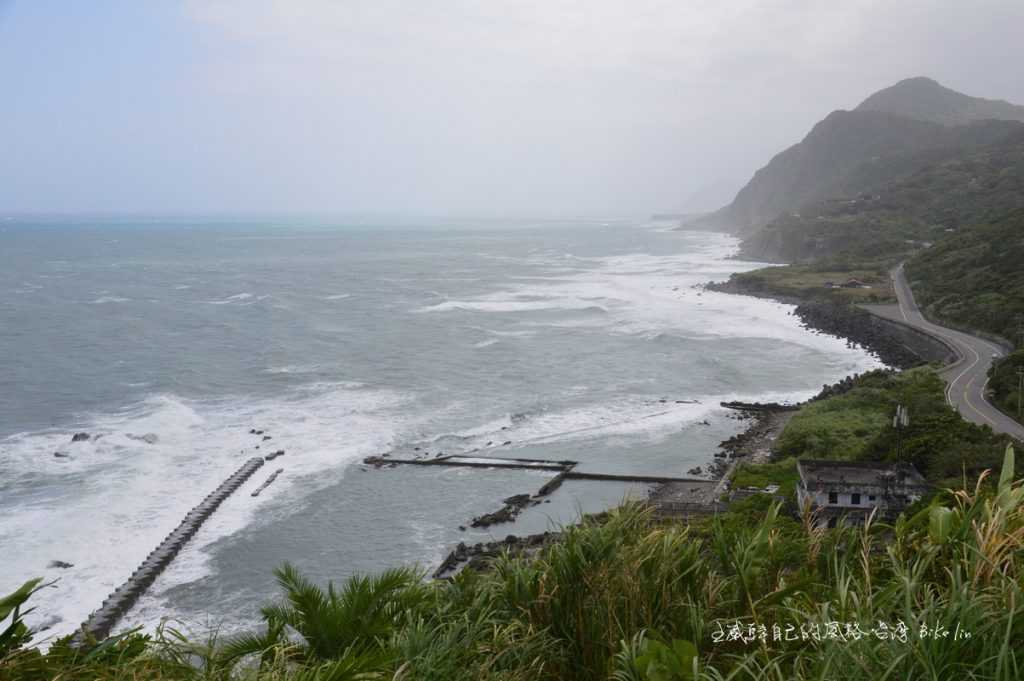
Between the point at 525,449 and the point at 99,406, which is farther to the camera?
the point at 99,406

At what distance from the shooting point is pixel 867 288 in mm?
76688

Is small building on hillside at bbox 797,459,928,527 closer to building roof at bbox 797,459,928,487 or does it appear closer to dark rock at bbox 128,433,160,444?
building roof at bbox 797,459,928,487

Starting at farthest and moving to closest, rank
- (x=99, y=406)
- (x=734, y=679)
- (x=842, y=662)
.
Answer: (x=99, y=406) < (x=734, y=679) < (x=842, y=662)

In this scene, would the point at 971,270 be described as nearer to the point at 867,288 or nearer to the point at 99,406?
the point at 867,288

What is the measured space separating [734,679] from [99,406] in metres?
44.5

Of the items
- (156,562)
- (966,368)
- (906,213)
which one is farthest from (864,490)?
(906,213)

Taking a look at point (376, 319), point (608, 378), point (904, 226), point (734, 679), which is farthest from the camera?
point (904, 226)

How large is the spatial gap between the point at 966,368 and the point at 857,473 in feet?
75.7

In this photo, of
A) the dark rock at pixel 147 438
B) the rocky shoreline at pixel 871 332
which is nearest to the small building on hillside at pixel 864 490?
the rocky shoreline at pixel 871 332

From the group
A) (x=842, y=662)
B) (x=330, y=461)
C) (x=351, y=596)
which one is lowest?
(x=330, y=461)

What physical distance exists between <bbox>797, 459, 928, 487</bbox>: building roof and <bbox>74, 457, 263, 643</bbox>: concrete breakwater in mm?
21195

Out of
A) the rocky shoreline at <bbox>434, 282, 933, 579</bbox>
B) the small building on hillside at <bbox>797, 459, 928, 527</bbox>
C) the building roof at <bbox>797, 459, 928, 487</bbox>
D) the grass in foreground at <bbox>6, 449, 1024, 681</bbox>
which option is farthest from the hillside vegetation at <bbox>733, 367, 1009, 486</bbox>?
the grass in foreground at <bbox>6, 449, 1024, 681</bbox>

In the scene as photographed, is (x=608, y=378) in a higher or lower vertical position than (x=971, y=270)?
lower

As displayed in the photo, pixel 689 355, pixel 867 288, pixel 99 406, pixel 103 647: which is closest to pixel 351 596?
pixel 103 647
